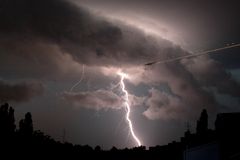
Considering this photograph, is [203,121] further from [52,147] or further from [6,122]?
[6,122]

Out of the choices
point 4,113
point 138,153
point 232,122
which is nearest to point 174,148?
point 138,153

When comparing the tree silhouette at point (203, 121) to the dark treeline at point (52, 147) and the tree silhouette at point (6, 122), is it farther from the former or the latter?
the tree silhouette at point (6, 122)

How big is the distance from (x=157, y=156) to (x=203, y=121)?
1064cm

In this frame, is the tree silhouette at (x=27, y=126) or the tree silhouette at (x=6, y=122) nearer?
the tree silhouette at (x=6, y=122)

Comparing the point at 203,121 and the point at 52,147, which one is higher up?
the point at 203,121

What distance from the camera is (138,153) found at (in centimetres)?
7950

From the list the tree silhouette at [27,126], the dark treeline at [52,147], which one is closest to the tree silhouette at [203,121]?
the dark treeline at [52,147]

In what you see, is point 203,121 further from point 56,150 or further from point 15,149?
point 15,149

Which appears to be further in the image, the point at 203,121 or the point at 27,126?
the point at 27,126

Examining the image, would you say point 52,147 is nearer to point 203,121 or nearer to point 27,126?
point 27,126

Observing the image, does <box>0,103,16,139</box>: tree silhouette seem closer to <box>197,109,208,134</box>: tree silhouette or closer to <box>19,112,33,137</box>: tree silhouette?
<box>19,112,33,137</box>: tree silhouette

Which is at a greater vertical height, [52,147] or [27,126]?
[27,126]

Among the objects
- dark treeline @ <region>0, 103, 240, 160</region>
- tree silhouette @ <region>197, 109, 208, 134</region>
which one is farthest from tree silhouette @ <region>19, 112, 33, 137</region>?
tree silhouette @ <region>197, 109, 208, 134</region>

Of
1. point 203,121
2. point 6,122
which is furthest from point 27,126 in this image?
point 203,121
